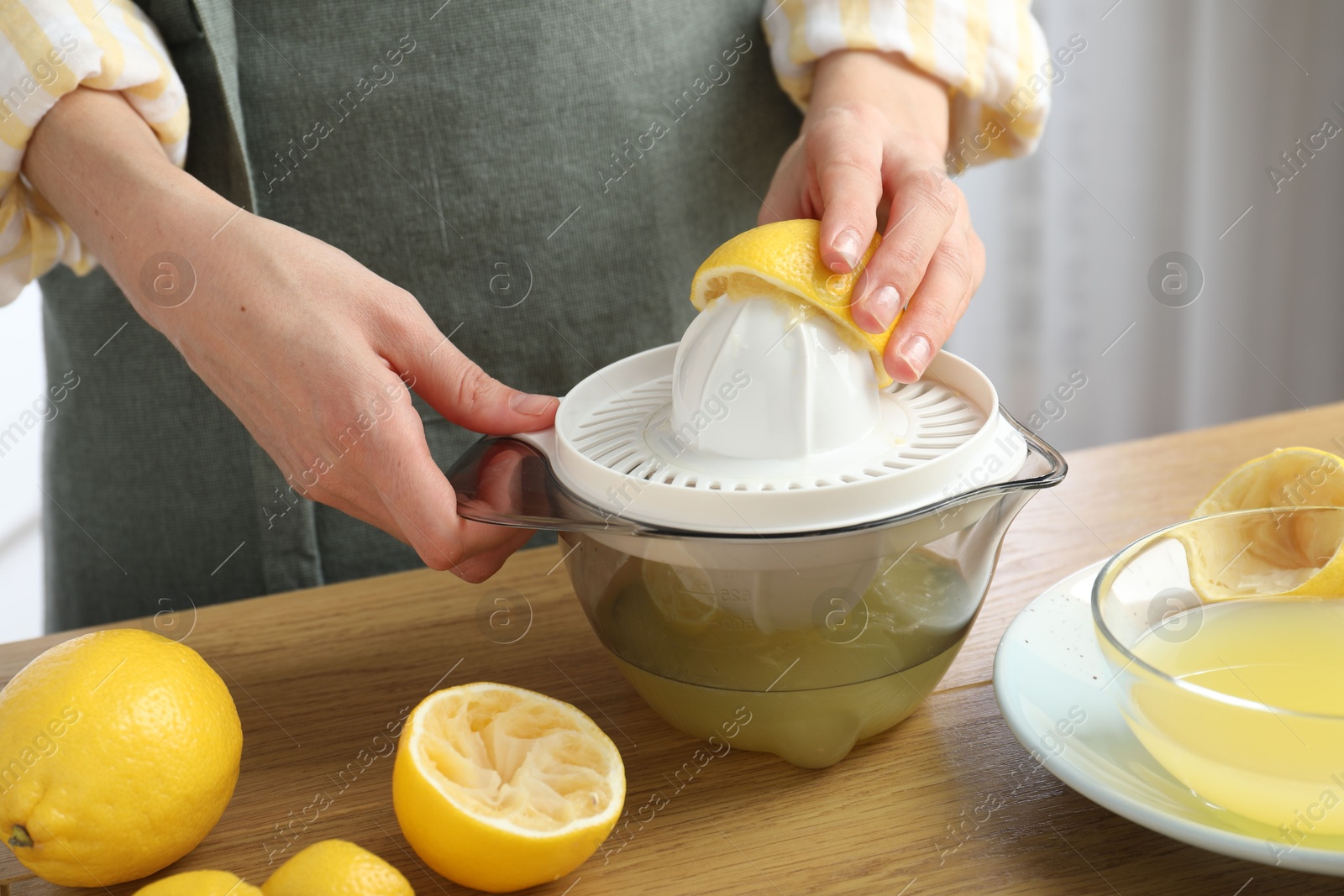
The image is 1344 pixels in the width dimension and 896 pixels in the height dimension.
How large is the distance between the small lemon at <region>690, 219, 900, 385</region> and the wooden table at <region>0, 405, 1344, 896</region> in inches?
8.5

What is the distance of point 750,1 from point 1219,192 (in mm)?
1327

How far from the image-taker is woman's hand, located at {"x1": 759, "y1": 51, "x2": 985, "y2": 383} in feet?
1.98

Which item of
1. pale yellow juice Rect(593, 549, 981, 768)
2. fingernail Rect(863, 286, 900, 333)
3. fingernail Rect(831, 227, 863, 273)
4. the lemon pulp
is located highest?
fingernail Rect(831, 227, 863, 273)

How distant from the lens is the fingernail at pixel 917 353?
597 mm

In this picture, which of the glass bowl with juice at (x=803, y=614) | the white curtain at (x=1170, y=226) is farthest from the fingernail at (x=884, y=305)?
the white curtain at (x=1170, y=226)

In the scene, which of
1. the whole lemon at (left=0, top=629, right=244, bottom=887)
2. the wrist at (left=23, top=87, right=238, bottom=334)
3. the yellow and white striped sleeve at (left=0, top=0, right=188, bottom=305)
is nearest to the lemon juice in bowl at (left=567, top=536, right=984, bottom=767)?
the whole lemon at (left=0, top=629, right=244, bottom=887)

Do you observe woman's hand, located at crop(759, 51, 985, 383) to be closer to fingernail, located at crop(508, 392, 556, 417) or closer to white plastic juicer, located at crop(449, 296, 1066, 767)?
white plastic juicer, located at crop(449, 296, 1066, 767)

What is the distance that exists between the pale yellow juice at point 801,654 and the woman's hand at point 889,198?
129 millimetres

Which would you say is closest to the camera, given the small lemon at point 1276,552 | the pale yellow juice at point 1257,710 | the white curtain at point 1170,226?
the pale yellow juice at point 1257,710

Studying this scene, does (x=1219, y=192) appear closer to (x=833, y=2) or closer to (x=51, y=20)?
(x=833, y=2)

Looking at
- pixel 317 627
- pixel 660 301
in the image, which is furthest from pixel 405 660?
pixel 660 301

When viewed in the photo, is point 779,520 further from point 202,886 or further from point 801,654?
point 202,886

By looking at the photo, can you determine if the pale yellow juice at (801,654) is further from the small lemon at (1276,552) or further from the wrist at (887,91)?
the wrist at (887,91)

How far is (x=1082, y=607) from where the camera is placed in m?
0.62
